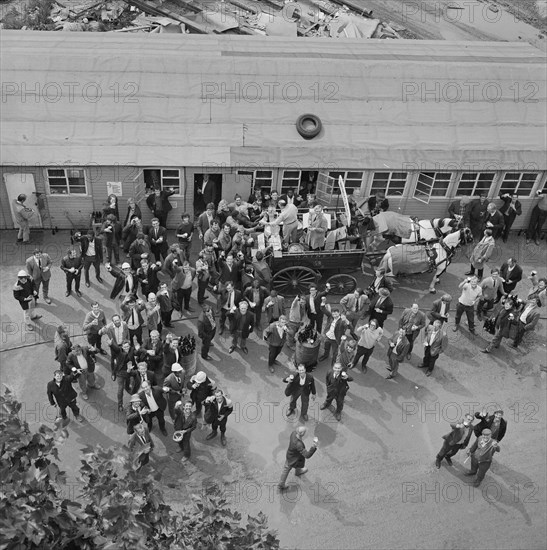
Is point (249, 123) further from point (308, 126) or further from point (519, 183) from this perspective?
point (519, 183)

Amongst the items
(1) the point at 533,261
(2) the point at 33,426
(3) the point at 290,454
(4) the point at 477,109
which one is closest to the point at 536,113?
(4) the point at 477,109

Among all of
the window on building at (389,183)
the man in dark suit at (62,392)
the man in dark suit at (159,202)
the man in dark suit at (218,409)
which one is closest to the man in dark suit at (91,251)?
the man in dark suit at (159,202)

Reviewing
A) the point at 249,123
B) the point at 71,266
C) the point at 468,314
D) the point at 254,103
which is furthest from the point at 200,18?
the point at 468,314

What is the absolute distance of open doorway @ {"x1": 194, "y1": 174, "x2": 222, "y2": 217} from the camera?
60.4 feet

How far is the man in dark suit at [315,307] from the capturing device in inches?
594

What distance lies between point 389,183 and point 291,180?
Result: 2.80 metres

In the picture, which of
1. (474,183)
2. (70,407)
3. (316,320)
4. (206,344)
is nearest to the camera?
(70,407)

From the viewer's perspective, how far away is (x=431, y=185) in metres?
19.2

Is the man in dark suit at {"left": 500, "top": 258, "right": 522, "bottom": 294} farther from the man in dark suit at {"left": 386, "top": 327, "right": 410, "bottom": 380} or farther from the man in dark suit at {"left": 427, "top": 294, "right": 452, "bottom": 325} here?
the man in dark suit at {"left": 386, "top": 327, "right": 410, "bottom": 380}

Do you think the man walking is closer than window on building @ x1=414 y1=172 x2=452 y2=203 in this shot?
Yes

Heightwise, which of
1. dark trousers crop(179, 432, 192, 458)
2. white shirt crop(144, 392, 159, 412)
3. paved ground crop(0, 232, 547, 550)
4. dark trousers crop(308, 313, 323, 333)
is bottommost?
paved ground crop(0, 232, 547, 550)

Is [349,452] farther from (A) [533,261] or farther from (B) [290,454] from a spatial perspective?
(A) [533,261]

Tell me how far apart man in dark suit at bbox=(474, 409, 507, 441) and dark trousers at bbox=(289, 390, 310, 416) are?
3294 millimetres

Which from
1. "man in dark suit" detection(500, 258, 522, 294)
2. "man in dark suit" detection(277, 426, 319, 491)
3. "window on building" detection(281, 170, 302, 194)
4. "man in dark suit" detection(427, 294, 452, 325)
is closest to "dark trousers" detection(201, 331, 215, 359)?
"man in dark suit" detection(277, 426, 319, 491)
